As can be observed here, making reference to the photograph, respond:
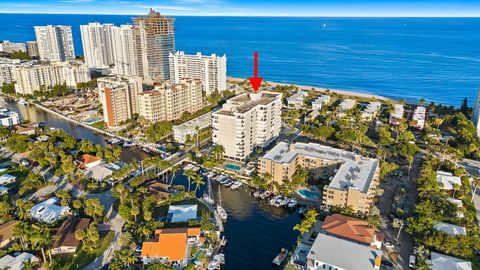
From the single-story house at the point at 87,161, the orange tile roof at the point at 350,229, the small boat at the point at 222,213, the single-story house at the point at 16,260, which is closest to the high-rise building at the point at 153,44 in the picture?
the single-story house at the point at 87,161

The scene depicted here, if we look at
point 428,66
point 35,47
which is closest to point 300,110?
point 428,66

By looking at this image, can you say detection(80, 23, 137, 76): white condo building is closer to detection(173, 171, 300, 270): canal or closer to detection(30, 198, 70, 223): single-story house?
detection(30, 198, 70, 223): single-story house

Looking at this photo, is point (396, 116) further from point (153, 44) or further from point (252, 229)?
point (153, 44)

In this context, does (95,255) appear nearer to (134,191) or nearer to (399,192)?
(134,191)

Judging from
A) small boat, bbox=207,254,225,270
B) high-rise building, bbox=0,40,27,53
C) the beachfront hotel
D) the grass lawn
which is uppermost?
high-rise building, bbox=0,40,27,53

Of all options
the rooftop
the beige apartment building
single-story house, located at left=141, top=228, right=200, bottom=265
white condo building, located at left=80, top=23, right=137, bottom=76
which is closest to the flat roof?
the beige apartment building

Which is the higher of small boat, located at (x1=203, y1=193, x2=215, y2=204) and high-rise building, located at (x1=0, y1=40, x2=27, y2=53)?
high-rise building, located at (x1=0, y1=40, x2=27, y2=53)

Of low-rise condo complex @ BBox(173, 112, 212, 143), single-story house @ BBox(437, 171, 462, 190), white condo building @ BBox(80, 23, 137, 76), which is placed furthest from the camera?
white condo building @ BBox(80, 23, 137, 76)

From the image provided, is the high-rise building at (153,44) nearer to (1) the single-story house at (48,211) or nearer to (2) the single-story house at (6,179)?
(2) the single-story house at (6,179)
